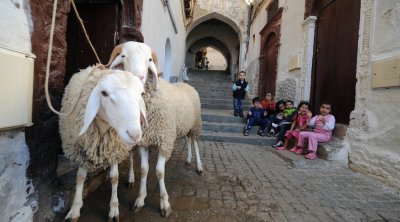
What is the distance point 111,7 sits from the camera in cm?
441

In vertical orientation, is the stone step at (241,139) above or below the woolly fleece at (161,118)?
below

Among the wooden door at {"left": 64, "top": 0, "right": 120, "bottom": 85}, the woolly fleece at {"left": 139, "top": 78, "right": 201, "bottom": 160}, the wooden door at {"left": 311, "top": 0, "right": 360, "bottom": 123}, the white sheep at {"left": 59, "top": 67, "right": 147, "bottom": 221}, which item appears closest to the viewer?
the white sheep at {"left": 59, "top": 67, "right": 147, "bottom": 221}

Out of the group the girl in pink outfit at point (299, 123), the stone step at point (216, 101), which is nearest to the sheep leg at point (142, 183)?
the girl in pink outfit at point (299, 123)

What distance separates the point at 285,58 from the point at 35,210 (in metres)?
7.93

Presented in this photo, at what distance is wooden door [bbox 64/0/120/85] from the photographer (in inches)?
166

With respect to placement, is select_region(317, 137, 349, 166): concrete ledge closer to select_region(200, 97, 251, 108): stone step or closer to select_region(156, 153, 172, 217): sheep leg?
select_region(156, 153, 172, 217): sheep leg

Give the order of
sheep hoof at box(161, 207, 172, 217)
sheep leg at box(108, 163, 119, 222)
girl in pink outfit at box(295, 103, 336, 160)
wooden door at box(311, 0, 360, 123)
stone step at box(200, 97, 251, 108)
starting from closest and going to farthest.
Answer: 1. sheep leg at box(108, 163, 119, 222)
2. sheep hoof at box(161, 207, 172, 217)
3. wooden door at box(311, 0, 360, 123)
4. girl in pink outfit at box(295, 103, 336, 160)
5. stone step at box(200, 97, 251, 108)

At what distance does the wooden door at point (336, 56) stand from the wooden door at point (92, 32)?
403cm

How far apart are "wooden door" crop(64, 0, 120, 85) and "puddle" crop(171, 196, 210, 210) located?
240 cm

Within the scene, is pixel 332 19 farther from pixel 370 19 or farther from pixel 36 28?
pixel 36 28

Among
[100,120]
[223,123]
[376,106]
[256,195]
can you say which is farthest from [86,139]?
[223,123]

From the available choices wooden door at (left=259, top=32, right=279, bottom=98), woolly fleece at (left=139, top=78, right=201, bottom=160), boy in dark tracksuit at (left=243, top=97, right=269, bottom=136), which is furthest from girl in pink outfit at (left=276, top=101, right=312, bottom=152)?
wooden door at (left=259, top=32, right=279, bottom=98)

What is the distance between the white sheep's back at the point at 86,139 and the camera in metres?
2.28

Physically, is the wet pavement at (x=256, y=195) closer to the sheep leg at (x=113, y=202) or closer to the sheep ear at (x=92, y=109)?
the sheep leg at (x=113, y=202)
